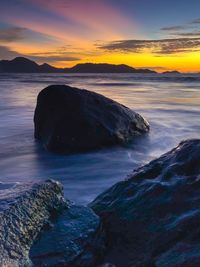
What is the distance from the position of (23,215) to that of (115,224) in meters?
0.88

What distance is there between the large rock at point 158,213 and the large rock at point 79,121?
373 cm

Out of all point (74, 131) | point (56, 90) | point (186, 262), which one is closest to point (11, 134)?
point (56, 90)

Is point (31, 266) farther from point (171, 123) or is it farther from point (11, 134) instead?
point (171, 123)

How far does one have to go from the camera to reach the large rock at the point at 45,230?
294cm

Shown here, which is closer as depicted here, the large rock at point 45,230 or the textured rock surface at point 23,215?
the textured rock surface at point 23,215

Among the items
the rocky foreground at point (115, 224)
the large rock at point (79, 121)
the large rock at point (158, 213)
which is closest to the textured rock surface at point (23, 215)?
the rocky foreground at point (115, 224)

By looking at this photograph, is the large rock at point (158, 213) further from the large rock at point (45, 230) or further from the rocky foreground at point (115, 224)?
the large rock at point (45, 230)

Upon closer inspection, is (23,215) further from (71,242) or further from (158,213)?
(158,213)

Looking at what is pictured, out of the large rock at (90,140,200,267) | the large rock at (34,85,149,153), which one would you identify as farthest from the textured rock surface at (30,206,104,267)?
the large rock at (34,85,149,153)

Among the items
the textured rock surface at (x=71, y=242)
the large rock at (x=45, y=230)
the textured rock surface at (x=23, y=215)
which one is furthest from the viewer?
the textured rock surface at (x=71, y=242)

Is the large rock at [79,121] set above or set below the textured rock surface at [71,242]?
above

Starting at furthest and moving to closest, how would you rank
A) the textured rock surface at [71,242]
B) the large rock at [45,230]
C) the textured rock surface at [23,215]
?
the textured rock surface at [71,242] → the large rock at [45,230] → the textured rock surface at [23,215]

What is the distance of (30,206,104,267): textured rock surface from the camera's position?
310 centimetres

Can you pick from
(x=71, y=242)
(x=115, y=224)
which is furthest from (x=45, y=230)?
(x=115, y=224)
